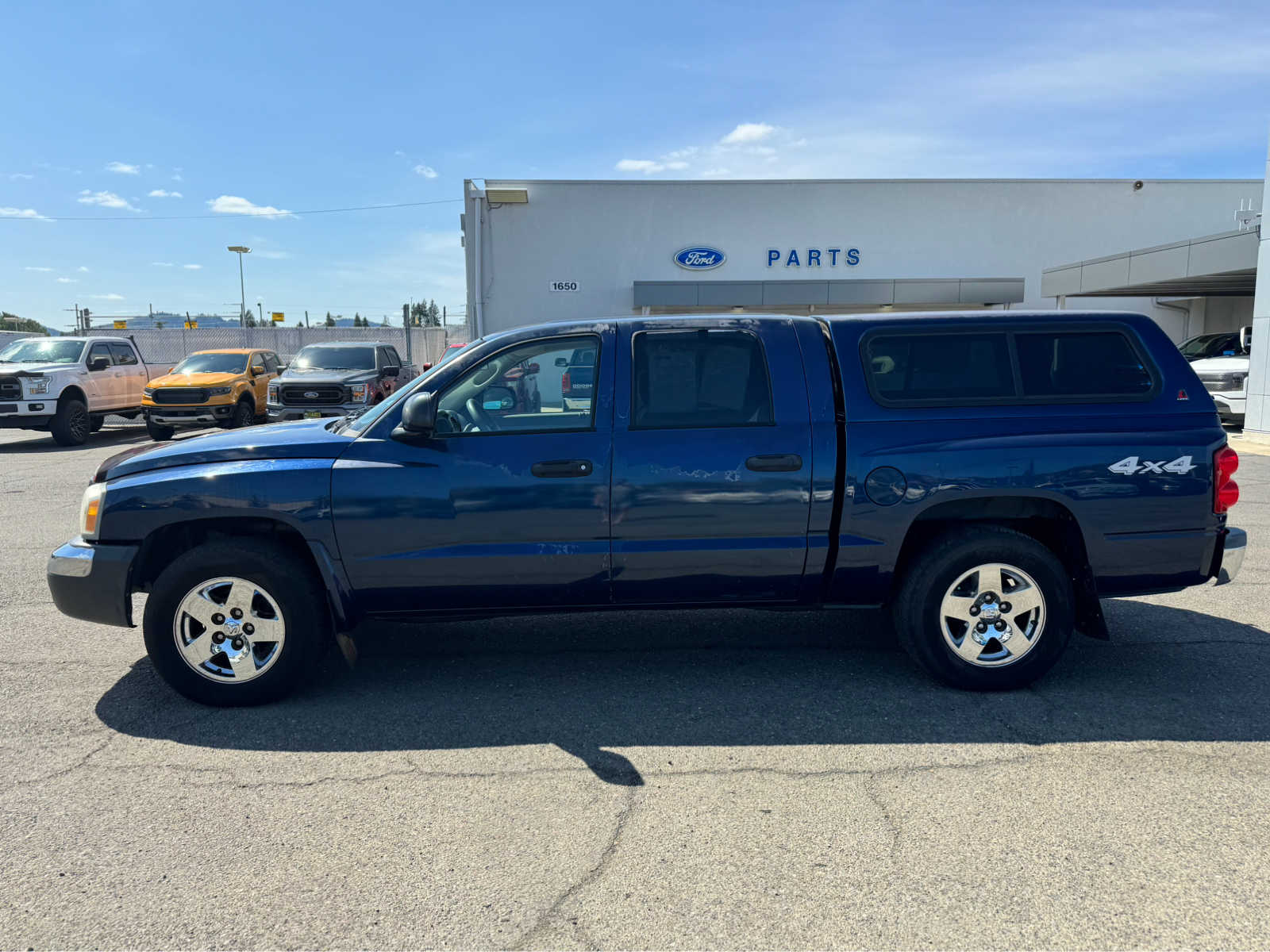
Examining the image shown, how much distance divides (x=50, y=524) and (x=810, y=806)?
8.43 meters

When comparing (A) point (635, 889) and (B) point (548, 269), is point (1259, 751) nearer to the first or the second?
(A) point (635, 889)

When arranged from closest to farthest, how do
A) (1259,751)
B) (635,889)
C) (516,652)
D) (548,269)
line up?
1. (635,889)
2. (1259,751)
3. (516,652)
4. (548,269)

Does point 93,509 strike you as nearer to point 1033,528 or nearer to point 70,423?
point 1033,528

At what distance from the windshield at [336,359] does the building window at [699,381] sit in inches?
Answer: 555

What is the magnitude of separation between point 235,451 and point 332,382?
12759mm

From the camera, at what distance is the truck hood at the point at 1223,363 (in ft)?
58.2

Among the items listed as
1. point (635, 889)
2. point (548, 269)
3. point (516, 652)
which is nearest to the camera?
point (635, 889)

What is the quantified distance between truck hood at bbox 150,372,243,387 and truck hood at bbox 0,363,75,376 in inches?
54.2

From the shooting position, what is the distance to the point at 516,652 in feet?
16.4

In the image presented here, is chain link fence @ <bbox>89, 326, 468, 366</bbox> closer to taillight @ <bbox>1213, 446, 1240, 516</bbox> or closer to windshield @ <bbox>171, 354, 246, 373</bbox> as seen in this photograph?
windshield @ <bbox>171, 354, 246, 373</bbox>

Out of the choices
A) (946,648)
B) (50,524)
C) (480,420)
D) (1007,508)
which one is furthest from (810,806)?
(50,524)

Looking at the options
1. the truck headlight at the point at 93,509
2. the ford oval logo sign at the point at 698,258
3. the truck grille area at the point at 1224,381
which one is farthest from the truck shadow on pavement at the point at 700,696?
the ford oval logo sign at the point at 698,258

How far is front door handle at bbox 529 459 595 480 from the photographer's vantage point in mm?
4164

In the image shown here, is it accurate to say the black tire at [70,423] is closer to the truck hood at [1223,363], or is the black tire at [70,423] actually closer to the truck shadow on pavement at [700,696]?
the truck shadow on pavement at [700,696]
